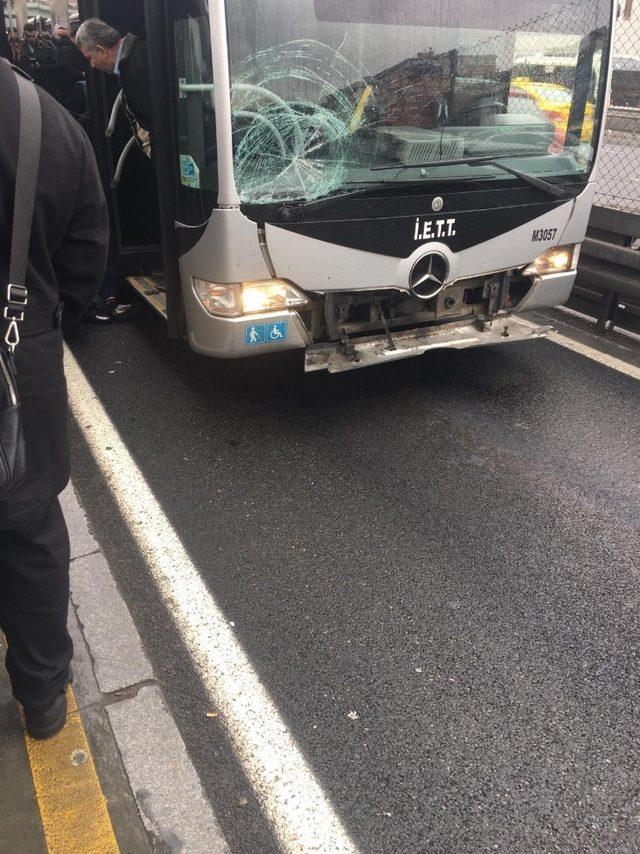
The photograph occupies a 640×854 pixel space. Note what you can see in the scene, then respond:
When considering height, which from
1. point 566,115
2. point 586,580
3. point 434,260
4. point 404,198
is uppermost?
point 566,115

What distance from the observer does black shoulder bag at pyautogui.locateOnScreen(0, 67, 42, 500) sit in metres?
1.56

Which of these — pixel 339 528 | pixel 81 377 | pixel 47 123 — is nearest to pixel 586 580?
pixel 339 528

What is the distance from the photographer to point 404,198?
360 centimetres

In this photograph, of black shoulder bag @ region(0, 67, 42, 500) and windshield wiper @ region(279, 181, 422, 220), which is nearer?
black shoulder bag @ region(0, 67, 42, 500)

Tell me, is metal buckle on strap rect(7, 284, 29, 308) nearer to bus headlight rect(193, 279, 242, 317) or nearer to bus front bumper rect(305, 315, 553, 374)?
bus headlight rect(193, 279, 242, 317)

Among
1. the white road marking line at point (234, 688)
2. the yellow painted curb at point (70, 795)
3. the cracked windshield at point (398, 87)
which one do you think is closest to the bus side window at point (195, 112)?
the cracked windshield at point (398, 87)

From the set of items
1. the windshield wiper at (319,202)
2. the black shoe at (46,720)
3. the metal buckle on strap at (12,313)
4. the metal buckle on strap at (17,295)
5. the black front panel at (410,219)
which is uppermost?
the metal buckle on strap at (17,295)

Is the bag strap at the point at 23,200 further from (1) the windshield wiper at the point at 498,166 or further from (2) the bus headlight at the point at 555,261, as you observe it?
(2) the bus headlight at the point at 555,261

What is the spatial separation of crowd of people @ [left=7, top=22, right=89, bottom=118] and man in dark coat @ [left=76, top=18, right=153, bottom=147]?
0.61m

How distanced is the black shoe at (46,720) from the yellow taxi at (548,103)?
3.64 metres

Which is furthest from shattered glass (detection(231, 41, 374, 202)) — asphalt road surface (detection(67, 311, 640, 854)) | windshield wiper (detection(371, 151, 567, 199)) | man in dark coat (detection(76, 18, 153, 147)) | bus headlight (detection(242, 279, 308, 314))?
man in dark coat (detection(76, 18, 153, 147))

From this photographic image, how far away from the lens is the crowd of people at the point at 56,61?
5.60 meters

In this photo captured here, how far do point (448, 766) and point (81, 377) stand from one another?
3600 millimetres

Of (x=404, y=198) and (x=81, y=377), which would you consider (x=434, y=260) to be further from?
(x=81, y=377)
